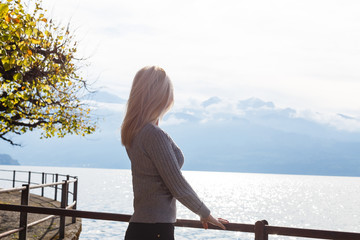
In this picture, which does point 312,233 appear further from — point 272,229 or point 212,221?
point 212,221

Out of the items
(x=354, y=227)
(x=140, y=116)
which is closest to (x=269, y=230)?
(x=140, y=116)

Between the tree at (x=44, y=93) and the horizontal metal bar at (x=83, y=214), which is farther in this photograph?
the tree at (x=44, y=93)

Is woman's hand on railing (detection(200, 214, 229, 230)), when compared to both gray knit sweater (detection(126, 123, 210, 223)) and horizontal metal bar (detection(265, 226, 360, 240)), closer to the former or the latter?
gray knit sweater (detection(126, 123, 210, 223))

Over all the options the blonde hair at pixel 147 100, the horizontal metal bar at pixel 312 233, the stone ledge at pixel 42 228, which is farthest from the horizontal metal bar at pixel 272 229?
the stone ledge at pixel 42 228

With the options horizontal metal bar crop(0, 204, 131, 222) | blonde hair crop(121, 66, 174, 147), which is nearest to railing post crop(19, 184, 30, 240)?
horizontal metal bar crop(0, 204, 131, 222)

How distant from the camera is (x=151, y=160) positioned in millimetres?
2717

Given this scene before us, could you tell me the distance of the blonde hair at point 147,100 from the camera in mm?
2742

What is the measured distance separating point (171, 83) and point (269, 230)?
1269 mm

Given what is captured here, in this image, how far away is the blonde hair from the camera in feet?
9.00

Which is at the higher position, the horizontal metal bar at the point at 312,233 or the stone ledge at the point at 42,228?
the horizontal metal bar at the point at 312,233

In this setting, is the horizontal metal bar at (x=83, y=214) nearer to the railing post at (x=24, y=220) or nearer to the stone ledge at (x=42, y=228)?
the railing post at (x=24, y=220)

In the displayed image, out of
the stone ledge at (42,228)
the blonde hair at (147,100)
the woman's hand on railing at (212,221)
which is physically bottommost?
the stone ledge at (42,228)

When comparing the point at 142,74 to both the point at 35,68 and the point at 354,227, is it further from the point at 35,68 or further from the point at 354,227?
the point at 354,227

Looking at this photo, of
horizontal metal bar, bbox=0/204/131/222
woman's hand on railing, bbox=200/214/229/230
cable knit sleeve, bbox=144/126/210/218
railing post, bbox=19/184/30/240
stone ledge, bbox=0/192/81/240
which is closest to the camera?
cable knit sleeve, bbox=144/126/210/218
